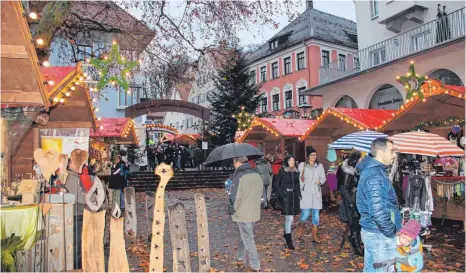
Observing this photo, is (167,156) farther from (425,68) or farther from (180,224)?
(180,224)

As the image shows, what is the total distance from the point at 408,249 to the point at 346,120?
9940mm

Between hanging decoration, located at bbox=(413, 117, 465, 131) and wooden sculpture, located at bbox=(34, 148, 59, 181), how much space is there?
32.9 ft

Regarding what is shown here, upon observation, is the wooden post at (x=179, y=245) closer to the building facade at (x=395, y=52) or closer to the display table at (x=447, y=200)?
the display table at (x=447, y=200)

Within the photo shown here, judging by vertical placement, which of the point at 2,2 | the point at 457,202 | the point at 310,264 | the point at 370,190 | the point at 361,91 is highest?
the point at 361,91

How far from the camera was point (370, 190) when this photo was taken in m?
3.82

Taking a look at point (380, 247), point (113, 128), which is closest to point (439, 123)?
point (380, 247)

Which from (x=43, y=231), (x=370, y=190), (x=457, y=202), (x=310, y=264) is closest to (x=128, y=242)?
(x=43, y=231)

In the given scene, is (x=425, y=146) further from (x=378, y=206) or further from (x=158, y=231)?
(x=158, y=231)

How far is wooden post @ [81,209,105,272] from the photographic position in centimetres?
465

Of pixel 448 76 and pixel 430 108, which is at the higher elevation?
pixel 448 76

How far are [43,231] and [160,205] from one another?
5.03 feet

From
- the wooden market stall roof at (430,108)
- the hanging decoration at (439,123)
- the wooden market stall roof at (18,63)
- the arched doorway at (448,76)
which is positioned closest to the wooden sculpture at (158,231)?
the wooden market stall roof at (18,63)

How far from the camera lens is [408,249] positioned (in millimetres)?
3682

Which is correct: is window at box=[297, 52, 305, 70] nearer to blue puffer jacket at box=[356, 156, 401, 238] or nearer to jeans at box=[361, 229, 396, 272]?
blue puffer jacket at box=[356, 156, 401, 238]
